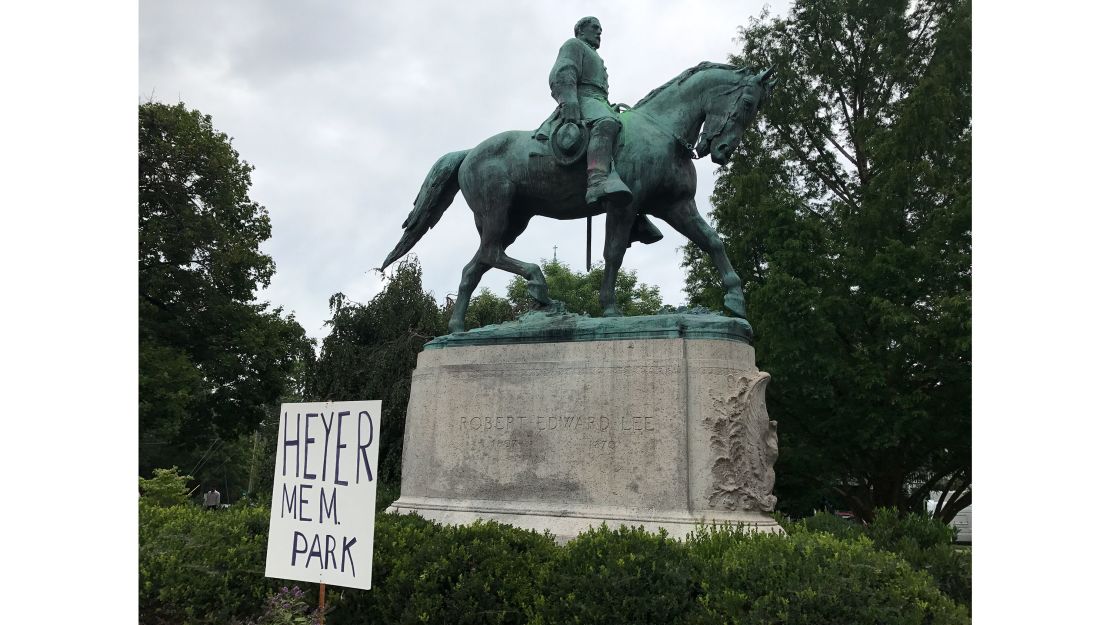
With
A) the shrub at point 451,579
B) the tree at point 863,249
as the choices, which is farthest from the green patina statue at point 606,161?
the tree at point 863,249

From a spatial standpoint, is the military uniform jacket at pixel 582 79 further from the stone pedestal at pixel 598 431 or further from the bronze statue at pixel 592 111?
the stone pedestal at pixel 598 431

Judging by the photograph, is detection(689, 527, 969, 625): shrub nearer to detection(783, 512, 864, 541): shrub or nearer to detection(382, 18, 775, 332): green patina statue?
detection(783, 512, 864, 541): shrub

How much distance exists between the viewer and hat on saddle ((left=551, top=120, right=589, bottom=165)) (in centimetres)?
855

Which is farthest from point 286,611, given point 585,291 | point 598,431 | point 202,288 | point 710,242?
point 585,291

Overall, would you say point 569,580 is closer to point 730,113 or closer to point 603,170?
point 603,170

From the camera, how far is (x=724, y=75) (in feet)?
28.4

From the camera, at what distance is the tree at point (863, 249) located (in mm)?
15125

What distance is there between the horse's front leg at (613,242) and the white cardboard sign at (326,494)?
3.78 metres

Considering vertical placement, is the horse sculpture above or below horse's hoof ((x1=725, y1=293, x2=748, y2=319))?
above

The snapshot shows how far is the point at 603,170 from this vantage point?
8344 millimetres

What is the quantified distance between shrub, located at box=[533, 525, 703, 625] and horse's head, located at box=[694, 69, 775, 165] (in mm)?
3943

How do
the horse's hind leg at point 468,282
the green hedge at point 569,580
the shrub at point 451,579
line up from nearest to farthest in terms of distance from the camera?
the green hedge at point 569,580 < the shrub at point 451,579 < the horse's hind leg at point 468,282

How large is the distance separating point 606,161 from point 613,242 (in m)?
0.87

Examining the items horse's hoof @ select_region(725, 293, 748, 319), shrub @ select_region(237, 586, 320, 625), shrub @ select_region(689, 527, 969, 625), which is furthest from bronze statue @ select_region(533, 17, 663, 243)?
shrub @ select_region(237, 586, 320, 625)
